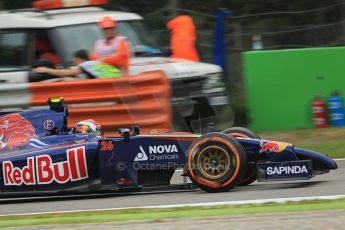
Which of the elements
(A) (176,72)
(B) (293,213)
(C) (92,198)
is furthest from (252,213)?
(A) (176,72)

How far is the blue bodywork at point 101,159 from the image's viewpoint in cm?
786

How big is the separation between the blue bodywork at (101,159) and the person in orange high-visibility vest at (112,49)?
3328 mm

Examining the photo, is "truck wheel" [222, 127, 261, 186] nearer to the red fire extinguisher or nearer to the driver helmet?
the driver helmet

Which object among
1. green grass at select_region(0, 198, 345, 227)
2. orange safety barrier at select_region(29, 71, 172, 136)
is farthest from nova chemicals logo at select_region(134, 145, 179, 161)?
orange safety barrier at select_region(29, 71, 172, 136)

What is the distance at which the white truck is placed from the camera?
11703 millimetres

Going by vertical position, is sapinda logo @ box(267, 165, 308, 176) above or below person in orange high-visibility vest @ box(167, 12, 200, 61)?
below

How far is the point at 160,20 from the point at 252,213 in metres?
10.1

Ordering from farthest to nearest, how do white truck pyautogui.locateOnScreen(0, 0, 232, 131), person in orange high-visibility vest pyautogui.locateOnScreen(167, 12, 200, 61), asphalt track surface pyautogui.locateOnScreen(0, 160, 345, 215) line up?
person in orange high-visibility vest pyautogui.locateOnScreen(167, 12, 200, 61) < white truck pyautogui.locateOnScreen(0, 0, 232, 131) < asphalt track surface pyautogui.locateOnScreen(0, 160, 345, 215)

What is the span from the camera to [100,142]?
26.3 feet

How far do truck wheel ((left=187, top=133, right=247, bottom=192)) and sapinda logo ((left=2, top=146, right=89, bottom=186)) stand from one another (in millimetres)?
1154

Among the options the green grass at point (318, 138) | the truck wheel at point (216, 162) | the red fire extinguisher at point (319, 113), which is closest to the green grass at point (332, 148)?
the green grass at point (318, 138)

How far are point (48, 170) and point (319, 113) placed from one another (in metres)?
6.19

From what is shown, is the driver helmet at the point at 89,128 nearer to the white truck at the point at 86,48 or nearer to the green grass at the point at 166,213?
the green grass at the point at 166,213

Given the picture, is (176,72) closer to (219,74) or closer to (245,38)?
(219,74)
